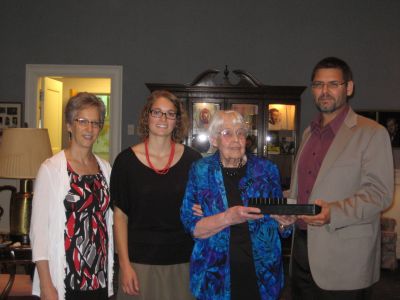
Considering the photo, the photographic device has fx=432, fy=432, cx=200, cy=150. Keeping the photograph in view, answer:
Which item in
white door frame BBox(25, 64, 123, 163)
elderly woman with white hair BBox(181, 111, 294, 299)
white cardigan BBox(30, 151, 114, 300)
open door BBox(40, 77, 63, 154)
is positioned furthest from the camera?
open door BBox(40, 77, 63, 154)

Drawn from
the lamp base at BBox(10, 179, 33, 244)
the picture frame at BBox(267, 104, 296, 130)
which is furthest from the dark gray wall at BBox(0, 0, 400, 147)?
the lamp base at BBox(10, 179, 33, 244)

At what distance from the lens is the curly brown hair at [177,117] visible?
1.90m

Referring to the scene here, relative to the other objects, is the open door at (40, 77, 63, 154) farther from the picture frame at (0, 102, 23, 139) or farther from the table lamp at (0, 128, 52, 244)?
the table lamp at (0, 128, 52, 244)

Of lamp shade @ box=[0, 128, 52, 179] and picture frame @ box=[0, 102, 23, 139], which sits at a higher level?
picture frame @ box=[0, 102, 23, 139]

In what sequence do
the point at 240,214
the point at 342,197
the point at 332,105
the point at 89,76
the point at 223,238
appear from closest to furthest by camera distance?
the point at 240,214, the point at 223,238, the point at 342,197, the point at 332,105, the point at 89,76

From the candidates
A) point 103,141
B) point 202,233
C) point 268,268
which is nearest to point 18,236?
point 202,233

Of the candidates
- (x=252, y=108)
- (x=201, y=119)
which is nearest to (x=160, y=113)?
(x=201, y=119)

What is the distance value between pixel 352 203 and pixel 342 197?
90 millimetres

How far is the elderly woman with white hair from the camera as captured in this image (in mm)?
1618

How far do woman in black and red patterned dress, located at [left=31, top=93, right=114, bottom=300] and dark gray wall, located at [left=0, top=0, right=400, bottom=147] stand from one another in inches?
130

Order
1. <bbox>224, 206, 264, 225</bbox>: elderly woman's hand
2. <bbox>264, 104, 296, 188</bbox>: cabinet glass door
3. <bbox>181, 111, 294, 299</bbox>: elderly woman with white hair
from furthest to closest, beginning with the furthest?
<bbox>264, 104, 296, 188</bbox>: cabinet glass door
<bbox>181, 111, 294, 299</bbox>: elderly woman with white hair
<bbox>224, 206, 264, 225</bbox>: elderly woman's hand

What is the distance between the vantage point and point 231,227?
1.64m

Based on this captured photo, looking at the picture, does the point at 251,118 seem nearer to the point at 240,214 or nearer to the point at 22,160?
the point at 22,160

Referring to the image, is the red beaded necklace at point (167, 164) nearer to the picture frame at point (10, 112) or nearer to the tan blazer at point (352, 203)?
the tan blazer at point (352, 203)
